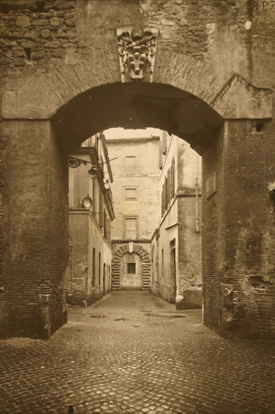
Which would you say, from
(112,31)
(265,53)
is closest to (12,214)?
(112,31)

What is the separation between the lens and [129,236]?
38719mm

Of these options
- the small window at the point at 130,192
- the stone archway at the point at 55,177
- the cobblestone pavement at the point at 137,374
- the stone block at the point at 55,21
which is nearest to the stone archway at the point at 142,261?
the small window at the point at 130,192

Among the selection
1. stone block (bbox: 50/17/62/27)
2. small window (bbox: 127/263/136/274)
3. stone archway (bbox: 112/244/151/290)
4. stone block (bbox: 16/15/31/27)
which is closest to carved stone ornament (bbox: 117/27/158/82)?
stone block (bbox: 50/17/62/27)

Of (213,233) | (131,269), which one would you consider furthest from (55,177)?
(131,269)

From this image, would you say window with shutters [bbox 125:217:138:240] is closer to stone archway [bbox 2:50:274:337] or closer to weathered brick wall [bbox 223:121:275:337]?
stone archway [bbox 2:50:274:337]

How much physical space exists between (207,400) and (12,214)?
481 centimetres

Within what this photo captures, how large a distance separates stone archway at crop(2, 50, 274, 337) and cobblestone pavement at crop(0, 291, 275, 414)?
0.66 meters

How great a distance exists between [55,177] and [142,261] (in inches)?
1105

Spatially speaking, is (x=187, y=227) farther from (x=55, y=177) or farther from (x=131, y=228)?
(x=131, y=228)

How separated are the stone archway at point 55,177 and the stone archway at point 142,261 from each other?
27323mm

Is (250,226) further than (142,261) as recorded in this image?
No

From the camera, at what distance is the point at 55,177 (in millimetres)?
8328

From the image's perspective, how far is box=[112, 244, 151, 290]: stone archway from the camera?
35438 mm

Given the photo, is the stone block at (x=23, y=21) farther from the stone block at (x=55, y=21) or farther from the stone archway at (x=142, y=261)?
the stone archway at (x=142, y=261)
